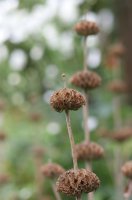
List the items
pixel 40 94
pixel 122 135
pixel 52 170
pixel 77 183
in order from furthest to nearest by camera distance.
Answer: pixel 40 94 < pixel 122 135 < pixel 52 170 < pixel 77 183

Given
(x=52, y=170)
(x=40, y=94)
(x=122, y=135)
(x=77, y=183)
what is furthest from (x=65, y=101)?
(x=40, y=94)

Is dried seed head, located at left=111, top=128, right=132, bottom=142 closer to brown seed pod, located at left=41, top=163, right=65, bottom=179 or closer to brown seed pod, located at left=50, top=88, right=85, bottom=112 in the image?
brown seed pod, located at left=41, top=163, right=65, bottom=179

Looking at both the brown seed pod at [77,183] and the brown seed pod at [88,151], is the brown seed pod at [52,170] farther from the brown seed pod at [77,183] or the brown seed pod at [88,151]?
the brown seed pod at [77,183]

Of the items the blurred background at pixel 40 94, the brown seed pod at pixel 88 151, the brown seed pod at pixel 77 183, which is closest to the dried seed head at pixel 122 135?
the blurred background at pixel 40 94

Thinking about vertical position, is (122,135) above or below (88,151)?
below

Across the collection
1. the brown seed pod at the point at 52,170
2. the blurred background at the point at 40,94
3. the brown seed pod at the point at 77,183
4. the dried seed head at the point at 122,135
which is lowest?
the blurred background at the point at 40,94

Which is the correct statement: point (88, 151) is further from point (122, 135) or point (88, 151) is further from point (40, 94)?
Answer: point (40, 94)

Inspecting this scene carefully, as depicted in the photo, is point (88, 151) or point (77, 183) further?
point (88, 151)
